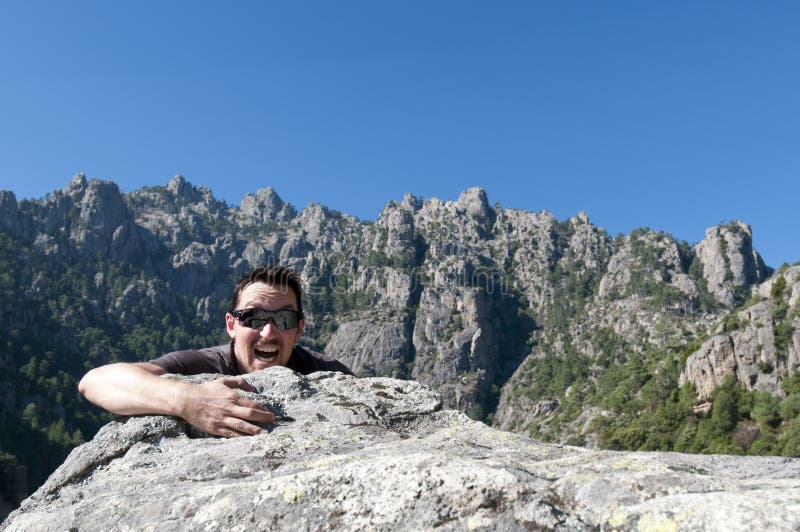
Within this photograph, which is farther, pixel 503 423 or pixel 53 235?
pixel 53 235

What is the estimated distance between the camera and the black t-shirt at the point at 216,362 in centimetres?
483

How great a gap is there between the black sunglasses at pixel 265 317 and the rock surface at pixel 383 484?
1166mm

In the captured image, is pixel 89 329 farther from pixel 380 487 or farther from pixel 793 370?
pixel 380 487

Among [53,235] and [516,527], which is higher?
[53,235]

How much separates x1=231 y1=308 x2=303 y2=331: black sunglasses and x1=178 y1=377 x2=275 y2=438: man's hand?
1175mm

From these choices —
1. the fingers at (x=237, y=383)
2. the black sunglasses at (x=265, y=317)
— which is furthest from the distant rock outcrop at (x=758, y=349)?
the fingers at (x=237, y=383)

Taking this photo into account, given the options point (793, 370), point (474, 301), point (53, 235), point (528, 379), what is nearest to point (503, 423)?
point (528, 379)

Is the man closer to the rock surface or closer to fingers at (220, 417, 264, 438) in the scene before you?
fingers at (220, 417, 264, 438)

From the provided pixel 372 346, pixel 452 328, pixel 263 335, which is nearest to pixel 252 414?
pixel 263 335

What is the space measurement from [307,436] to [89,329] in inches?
7045

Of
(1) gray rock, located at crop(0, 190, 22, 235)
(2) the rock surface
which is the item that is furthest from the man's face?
(1) gray rock, located at crop(0, 190, 22, 235)

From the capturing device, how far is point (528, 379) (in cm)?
17312

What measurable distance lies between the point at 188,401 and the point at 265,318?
1.30 metres

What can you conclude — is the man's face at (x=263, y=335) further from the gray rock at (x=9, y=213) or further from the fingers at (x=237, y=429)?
the gray rock at (x=9, y=213)
